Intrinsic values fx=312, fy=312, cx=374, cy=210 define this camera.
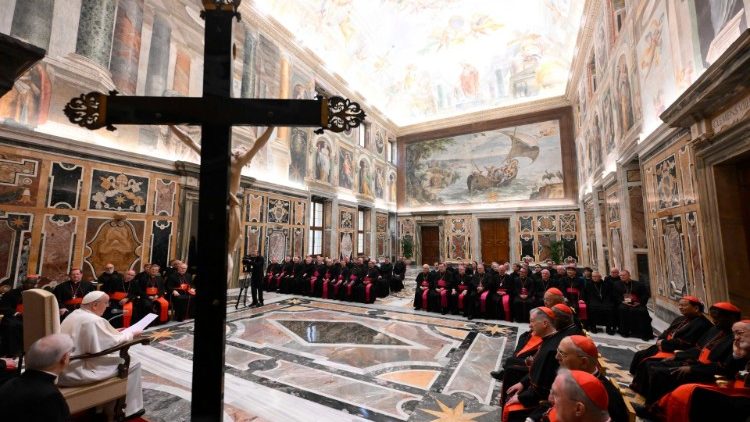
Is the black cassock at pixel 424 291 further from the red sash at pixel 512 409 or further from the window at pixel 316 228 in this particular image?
the window at pixel 316 228

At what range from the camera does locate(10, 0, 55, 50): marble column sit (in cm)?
601

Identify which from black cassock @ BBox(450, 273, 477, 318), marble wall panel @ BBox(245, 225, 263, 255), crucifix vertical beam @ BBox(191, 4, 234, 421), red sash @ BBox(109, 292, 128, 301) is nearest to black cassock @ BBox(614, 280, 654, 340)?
black cassock @ BBox(450, 273, 477, 318)

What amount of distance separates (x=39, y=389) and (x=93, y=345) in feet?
4.26

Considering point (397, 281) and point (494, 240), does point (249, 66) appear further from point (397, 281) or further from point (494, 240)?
point (494, 240)

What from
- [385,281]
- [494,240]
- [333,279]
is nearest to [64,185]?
[333,279]

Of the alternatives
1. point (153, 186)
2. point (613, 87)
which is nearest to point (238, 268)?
point (153, 186)

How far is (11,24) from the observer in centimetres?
589

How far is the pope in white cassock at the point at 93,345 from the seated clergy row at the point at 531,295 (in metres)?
6.41

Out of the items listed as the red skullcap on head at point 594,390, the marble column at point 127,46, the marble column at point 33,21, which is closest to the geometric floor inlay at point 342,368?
the red skullcap on head at point 594,390

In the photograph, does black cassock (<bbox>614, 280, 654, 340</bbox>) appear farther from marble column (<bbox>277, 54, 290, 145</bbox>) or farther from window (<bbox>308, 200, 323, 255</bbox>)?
marble column (<bbox>277, 54, 290, 145</bbox>)

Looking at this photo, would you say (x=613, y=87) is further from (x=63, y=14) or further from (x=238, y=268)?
(x=63, y=14)

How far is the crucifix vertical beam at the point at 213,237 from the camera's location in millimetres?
1566

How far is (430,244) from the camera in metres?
19.6

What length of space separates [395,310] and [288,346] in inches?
140
